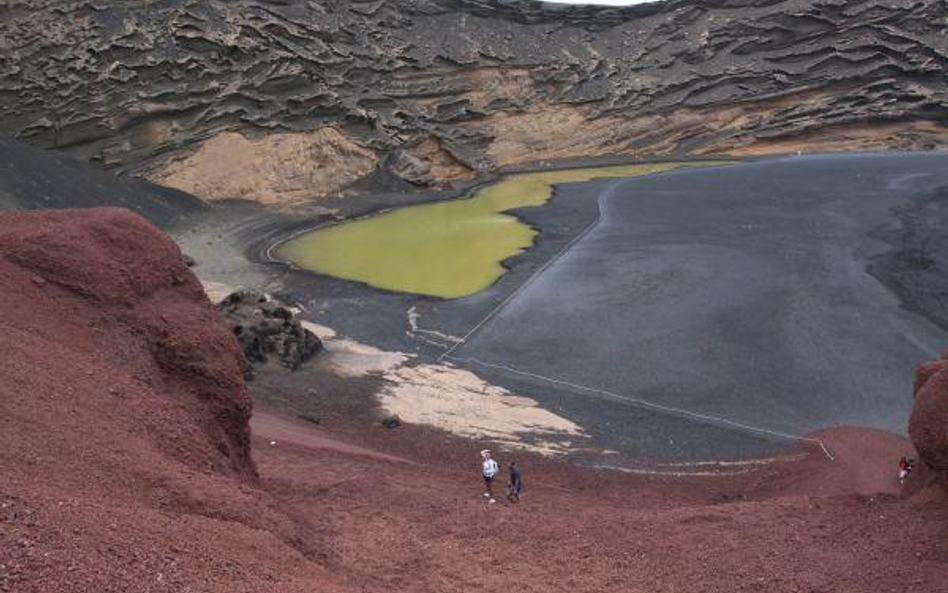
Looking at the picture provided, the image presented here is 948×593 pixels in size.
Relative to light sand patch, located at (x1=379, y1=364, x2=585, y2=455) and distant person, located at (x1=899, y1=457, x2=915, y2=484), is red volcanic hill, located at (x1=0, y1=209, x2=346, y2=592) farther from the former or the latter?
distant person, located at (x1=899, y1=457, x2=915, y2=484)

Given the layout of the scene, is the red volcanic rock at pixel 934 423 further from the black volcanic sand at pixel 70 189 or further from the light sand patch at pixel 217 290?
the black volcanic sand at pixel 70 189

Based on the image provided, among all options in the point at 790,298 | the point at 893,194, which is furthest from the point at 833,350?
the point at 893,194

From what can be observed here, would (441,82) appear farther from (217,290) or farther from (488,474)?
(488,474)

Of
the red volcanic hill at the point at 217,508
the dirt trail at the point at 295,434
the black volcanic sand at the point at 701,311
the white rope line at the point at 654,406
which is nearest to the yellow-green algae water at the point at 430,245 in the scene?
the black volcanic sand at the point at 701,311

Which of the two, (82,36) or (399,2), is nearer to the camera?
(82,36)

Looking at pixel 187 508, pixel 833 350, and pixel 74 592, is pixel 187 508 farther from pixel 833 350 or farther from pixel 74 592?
pixel 833 350

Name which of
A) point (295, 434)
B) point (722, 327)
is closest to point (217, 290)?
point (295, 434)

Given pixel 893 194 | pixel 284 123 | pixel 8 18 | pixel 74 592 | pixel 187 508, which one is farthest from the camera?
pixel 284 123
